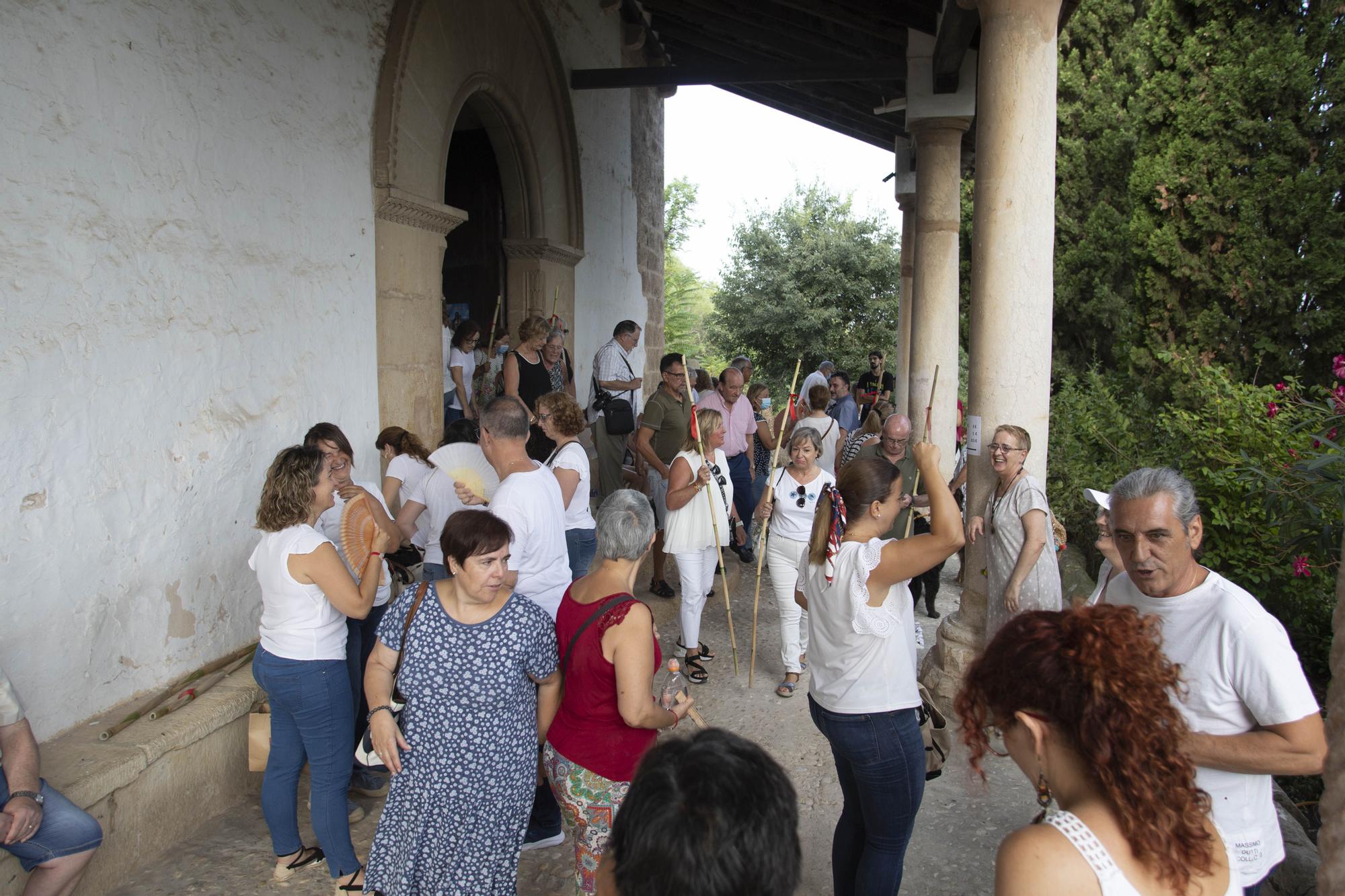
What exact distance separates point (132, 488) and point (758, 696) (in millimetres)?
3104

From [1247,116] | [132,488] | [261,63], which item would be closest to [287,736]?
[132,488]

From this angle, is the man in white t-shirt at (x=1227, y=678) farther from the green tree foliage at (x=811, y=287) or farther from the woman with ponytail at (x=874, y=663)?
the green tree foliage at (x=811, y=287)

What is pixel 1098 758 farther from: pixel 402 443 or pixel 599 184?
pixel 599 184

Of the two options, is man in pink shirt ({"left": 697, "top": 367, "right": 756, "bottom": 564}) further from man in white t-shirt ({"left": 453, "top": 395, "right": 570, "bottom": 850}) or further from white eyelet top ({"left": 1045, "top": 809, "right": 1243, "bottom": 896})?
white eyelet top ({"left": 1045, "top": 809, "right": 1243, "bottom": 896})

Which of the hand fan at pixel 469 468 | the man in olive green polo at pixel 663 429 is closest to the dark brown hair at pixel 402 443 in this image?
the hand fan at pixel 469 468

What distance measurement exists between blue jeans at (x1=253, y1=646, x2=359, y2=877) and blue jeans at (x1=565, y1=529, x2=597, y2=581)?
157 centimetres

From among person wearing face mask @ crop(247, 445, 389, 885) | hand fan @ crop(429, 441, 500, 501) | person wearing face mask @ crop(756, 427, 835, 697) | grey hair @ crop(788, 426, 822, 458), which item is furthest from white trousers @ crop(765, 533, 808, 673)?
person wearing face mask @ crop(247, 445, 389, 885)

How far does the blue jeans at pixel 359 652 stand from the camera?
11.8 feet

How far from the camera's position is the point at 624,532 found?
8.84 feet

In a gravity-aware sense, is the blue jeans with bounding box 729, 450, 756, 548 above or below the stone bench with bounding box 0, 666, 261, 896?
above

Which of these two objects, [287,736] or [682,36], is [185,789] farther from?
[682,36]

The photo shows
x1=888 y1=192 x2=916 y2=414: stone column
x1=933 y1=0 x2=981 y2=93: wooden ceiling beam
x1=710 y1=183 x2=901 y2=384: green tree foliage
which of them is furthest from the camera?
x1=710 y1=183 x2=901 y2=384: green tree foliage

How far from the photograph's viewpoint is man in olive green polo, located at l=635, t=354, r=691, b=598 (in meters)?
6.14

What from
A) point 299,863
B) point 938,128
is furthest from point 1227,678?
point 938,128
